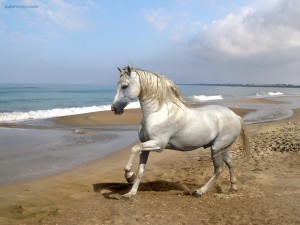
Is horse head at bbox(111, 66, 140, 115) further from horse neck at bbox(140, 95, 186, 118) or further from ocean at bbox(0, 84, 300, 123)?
ocean at bbox(0, 84, 300, 123)

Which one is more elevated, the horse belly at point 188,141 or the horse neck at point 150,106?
the horse neck at point 150,106

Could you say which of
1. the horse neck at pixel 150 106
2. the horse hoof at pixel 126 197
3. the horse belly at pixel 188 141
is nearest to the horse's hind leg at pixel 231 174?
the horse belly at pixel 188 141

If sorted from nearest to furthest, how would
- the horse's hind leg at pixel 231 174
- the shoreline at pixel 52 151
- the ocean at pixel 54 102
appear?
the horse's hind leg at pixel 231 174 → the shoreline at pixel 52 151 → the ocean at pixel 54 102

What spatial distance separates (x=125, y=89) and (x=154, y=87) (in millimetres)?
499

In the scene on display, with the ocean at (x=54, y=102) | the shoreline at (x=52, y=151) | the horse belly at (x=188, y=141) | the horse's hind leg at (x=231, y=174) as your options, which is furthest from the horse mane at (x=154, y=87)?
the ocean at (x=54, y=102)

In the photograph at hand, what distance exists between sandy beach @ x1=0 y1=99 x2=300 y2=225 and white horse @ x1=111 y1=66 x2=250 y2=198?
498mm

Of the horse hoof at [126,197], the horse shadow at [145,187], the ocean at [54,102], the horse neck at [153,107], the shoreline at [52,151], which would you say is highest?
the horse neck at [153,107]

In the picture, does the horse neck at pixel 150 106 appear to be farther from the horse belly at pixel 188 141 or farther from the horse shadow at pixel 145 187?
the horse shadow at pixel 145 187

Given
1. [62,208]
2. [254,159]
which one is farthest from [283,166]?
[62,208]

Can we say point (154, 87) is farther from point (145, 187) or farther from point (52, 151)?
point (52, 151)

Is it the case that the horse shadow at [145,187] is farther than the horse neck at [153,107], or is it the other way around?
the horse shadow at [145,187]

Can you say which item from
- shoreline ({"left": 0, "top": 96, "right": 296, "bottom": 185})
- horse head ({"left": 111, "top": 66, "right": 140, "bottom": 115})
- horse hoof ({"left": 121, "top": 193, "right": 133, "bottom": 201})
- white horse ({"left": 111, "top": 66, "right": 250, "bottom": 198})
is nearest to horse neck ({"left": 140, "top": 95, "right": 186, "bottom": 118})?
white horse ({"left": 111, "top": 66, "right": 250, "bottom": 198})

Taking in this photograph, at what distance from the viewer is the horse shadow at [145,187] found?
244 inches

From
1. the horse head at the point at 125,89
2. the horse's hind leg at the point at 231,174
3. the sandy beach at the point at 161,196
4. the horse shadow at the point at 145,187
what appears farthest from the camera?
the horse's hind leg at the point at 231,174
